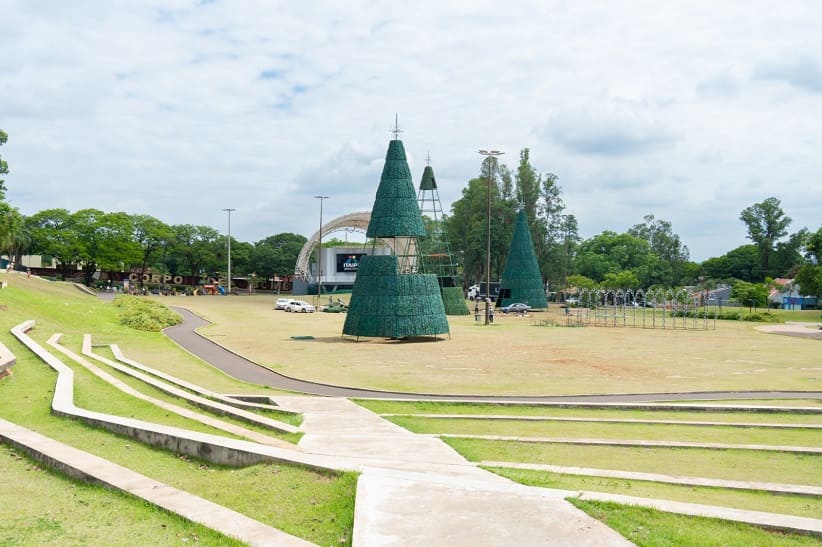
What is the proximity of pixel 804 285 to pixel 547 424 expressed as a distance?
210 feet

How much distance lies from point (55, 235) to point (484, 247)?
52997 mm

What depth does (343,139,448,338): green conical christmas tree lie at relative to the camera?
34.8m

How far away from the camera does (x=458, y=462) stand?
11.2 m

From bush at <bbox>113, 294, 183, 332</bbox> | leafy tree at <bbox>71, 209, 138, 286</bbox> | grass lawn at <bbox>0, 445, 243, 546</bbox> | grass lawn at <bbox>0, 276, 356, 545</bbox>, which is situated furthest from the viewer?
leafy tree at <bbox>71, 209, 138, 286</bbox>

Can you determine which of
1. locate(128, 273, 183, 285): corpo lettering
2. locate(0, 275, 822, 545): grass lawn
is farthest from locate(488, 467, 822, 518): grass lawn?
locate(128, 273, 183, 285): corpo lettering

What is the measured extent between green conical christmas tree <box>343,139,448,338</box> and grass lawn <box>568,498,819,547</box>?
2659 cm

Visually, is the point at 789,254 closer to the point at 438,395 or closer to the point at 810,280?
the point at 810,280

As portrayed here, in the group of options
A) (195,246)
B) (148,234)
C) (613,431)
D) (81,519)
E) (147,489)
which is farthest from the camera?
(195,246)

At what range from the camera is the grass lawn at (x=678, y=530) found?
7348 millimetres

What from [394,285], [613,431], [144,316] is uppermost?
[394,285]

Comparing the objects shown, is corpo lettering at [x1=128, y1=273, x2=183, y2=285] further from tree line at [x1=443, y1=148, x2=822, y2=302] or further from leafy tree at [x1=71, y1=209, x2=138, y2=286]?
tree line at [x1=443, y1=148, x2=822, y2=302]

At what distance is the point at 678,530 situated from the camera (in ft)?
25.0

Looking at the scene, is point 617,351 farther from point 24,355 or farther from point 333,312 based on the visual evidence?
point 333,312

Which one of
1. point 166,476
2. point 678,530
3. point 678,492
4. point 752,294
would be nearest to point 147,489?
point 166,476
